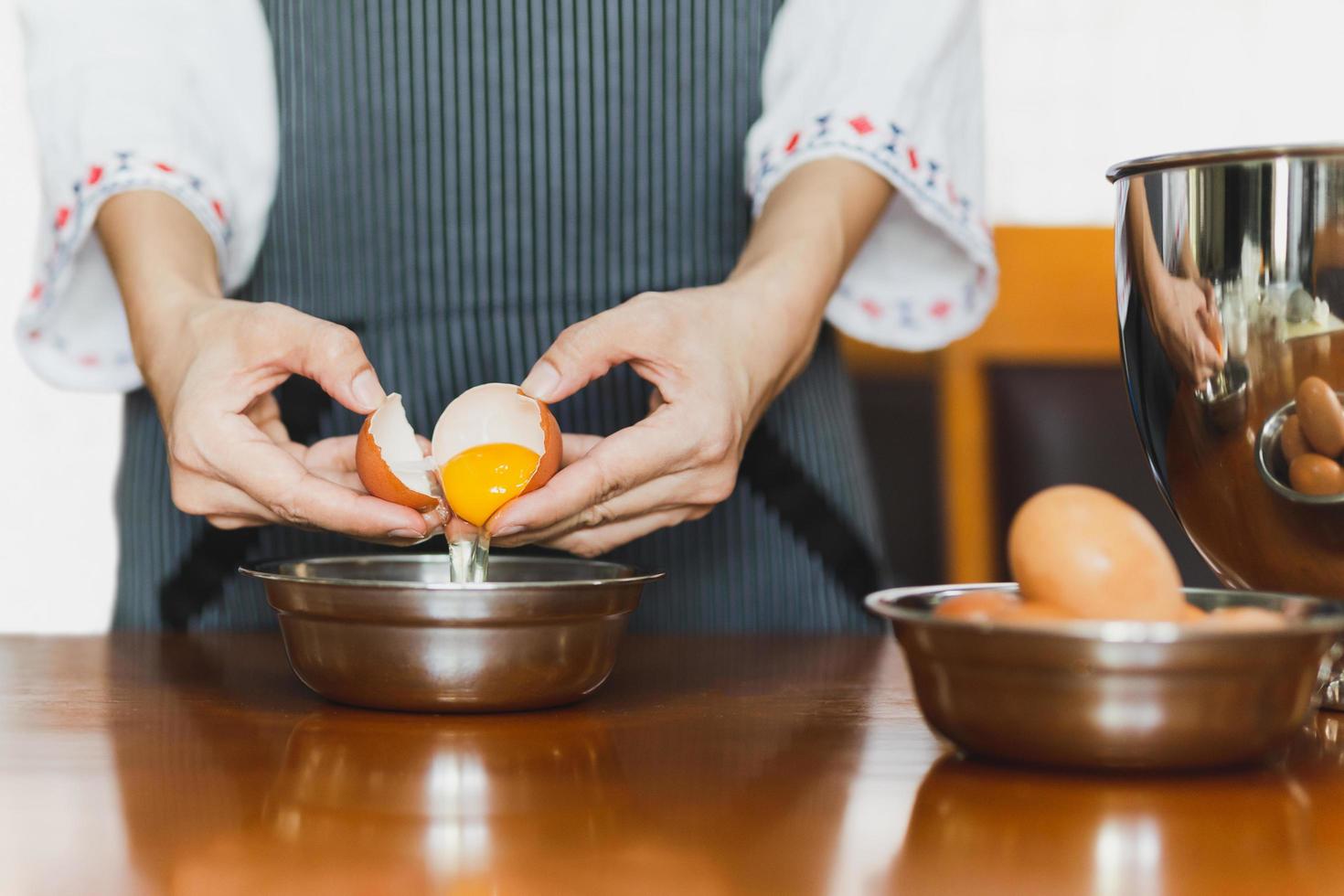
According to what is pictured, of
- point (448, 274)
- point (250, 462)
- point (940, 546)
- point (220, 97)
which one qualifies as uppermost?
point (220, 97)

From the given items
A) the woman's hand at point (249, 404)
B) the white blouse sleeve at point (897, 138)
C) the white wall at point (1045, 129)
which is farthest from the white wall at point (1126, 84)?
the woman's hand at point (249, 404)

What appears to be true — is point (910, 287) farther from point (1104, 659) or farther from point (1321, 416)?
point (1104, 659)

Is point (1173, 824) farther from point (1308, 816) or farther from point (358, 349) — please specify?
point (358, 349)

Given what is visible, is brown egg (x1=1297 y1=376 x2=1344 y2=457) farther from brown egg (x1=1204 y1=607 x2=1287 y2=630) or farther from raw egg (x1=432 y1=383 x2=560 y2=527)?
raw egg (x1=432 y1=383 x2=560 y2=527)

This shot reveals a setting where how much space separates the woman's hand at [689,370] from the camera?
0.69m

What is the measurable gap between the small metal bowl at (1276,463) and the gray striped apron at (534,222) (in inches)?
19.2

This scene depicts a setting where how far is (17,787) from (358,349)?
0.94ft

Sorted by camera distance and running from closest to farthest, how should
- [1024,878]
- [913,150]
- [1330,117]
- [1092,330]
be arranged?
1. [1024,878]
2. [913,150]
3. [1092,330]
4. [1330,117]

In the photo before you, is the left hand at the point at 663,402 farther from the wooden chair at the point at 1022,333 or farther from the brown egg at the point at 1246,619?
the wooden chair at the point at 1022,333

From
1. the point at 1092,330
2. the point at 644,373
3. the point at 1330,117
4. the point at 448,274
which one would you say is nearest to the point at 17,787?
the point at 644,373

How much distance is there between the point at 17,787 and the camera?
1.53ft

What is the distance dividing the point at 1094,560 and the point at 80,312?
839 millimetres

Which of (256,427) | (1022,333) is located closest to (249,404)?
(256,427)

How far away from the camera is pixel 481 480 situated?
2.18 ft
